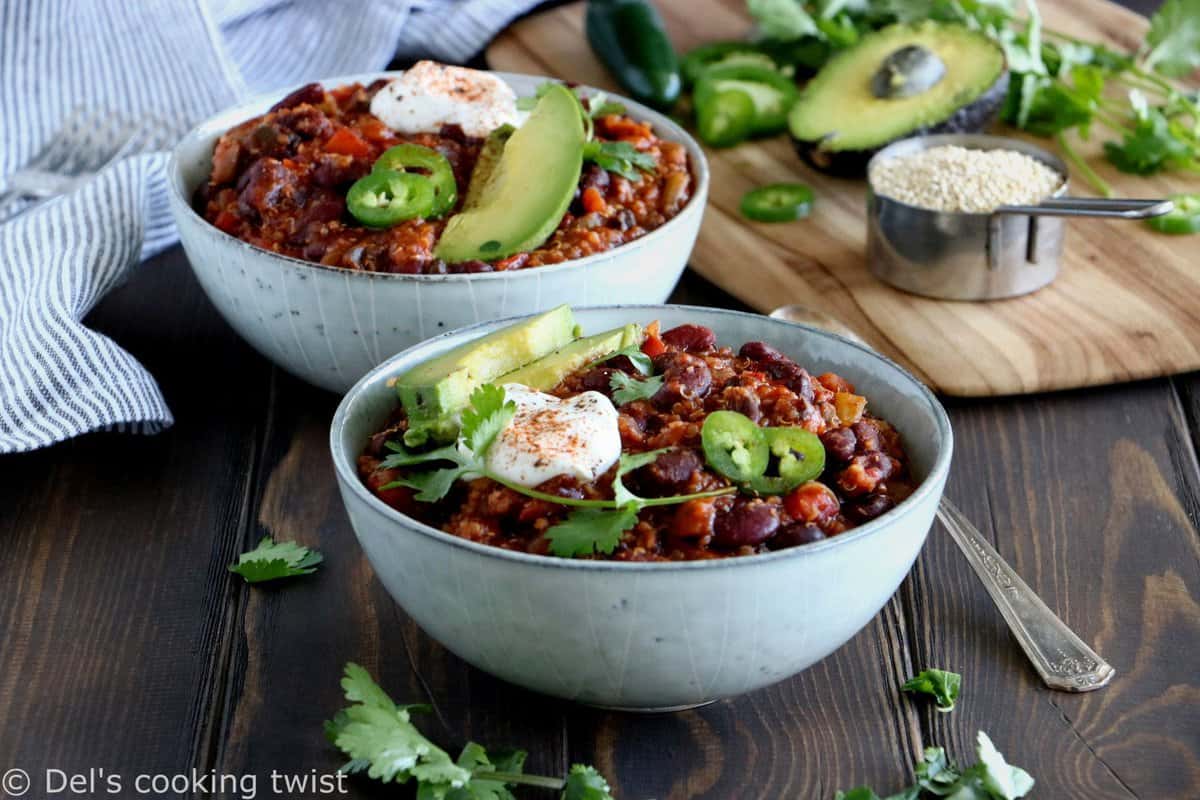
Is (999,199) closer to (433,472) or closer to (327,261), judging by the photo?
(327,261)

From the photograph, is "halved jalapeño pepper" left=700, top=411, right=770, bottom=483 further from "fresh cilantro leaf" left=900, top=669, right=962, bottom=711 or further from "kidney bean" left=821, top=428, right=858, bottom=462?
"fresh cilantro leaf" left=900, top=669, right=962, bottom=711

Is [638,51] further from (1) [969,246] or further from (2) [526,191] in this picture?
(2) [526,191]

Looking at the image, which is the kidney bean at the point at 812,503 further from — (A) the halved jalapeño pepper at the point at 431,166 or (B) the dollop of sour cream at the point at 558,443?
(A) the halved jalapeño pepper at the point at 431,166

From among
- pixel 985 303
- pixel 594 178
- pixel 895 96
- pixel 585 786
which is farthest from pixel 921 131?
pixel 585 786

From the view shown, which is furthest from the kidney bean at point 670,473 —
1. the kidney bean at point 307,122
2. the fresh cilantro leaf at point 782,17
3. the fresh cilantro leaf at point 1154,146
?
the fresh cilantro leaf at point 782,17

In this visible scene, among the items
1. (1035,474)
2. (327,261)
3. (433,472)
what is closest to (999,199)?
(1035,474)

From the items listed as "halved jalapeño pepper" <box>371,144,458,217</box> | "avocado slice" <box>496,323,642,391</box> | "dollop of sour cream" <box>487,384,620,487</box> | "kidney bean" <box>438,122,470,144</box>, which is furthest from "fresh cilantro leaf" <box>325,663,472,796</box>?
"kidney bean" <box>438,122,470,144</box>
